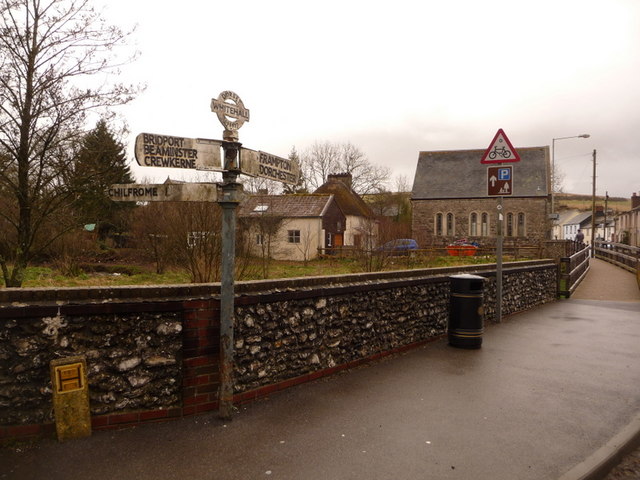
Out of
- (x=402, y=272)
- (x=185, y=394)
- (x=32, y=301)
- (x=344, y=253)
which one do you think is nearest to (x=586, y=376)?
(x=402, y=272)

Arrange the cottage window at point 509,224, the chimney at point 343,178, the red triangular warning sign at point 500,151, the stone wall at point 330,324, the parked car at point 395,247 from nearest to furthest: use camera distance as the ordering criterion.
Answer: the stone wall at point 330,324 < the red triangular warning sign at point 500,151 < the parked car at point 395,247 < the cottage window at point 509,224 < the chimney at point 343,178

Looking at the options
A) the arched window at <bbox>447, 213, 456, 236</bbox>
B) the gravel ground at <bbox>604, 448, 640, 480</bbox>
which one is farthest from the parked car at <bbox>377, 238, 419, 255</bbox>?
the arched window at <bbox>447, 213, 456, 236</bbox>

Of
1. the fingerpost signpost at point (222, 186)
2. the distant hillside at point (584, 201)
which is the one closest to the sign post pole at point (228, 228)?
the fingerpost signpost at point (222, 186)

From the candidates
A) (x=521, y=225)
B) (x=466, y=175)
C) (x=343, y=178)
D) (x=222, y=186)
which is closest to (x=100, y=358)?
(x=222, y=186)

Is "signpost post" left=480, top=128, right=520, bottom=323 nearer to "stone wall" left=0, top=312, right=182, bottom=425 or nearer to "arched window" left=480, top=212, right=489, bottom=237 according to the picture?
"stone wall" left=0, top=312, right=182, bottom=425

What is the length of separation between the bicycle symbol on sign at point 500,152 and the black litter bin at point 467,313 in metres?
2.91

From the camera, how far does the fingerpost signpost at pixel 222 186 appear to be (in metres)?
4.31

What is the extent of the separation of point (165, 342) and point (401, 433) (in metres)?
2.40

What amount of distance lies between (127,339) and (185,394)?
0.81 metres

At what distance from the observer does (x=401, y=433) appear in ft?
13.9

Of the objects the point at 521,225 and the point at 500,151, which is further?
the point at 521,225

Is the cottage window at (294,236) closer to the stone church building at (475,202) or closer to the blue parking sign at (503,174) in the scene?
the stone church building at (475,202)

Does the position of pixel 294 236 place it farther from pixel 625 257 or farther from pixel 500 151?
pixel 500 151

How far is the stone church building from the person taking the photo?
40062 mm
